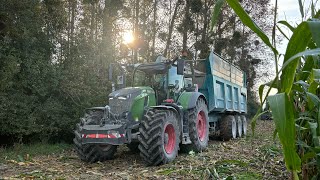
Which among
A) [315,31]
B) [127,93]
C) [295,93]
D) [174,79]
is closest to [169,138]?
[127,93]

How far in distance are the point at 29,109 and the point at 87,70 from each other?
2.34 m

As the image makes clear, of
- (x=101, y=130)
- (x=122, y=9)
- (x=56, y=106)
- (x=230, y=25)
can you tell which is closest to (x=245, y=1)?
(x=230, y=25)

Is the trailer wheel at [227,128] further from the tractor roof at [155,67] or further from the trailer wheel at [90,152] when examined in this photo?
the trailer wheel at [90,152]

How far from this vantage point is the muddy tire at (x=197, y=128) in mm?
7477

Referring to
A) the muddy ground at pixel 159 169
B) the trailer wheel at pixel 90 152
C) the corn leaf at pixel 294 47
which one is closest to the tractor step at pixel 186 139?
the muddy ground at pixel 159 169

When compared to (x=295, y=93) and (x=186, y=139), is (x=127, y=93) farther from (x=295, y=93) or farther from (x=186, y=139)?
(x=295, y=93)

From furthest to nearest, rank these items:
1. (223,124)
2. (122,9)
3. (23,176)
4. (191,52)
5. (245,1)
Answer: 1. (245,1)
2. (191,52)
3. (122,9)
4. (223,124)
5. (23,176)

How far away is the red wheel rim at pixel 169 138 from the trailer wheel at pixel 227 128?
4294mm

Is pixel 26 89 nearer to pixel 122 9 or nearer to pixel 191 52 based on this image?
pixel 122 9

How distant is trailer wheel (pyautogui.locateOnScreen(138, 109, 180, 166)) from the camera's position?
19.5ft

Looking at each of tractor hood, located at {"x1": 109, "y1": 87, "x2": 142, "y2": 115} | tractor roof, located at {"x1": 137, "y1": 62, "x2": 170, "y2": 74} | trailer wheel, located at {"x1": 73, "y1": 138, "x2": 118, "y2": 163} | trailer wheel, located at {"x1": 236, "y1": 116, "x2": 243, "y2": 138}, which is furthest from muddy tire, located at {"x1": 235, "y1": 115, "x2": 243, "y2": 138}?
trailer wheel, located at {"x1": 73, "y1": 138, "x2": 118, "y2": 163}

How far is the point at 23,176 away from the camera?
16.9ft

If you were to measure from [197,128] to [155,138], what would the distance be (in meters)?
2.02

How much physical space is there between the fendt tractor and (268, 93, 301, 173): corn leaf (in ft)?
14.3
